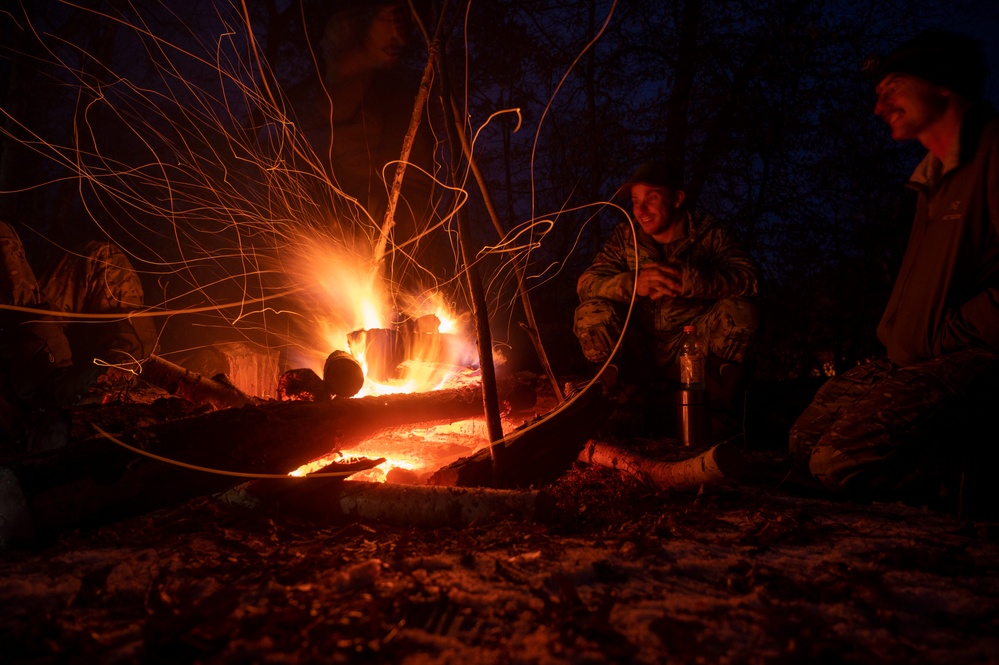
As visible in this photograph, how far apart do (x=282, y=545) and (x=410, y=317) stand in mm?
3610

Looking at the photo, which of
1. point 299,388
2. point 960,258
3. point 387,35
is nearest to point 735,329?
point 960,258

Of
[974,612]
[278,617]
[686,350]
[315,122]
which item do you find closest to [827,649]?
[974,612]

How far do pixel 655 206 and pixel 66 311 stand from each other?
7057 mm

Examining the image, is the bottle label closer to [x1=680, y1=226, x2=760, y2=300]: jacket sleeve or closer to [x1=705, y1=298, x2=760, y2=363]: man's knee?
[x1=705, y1=298, x2=760, y2=363]: man's knee

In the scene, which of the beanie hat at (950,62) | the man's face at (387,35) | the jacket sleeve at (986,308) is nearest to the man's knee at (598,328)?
the jacket sleeve at (986,308)

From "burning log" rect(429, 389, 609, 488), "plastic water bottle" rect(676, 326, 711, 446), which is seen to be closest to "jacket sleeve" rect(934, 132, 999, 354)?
"plastic water bottle" rect(676, 326, 711, 446)

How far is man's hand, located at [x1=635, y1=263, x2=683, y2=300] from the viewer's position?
4340 mm

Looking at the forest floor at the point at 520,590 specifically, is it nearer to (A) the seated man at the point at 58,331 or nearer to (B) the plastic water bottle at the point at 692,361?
(B) the plastic water bottle at the point at 692,361

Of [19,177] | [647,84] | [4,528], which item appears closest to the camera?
[4,528]

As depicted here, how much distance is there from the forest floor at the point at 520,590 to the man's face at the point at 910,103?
2206mm

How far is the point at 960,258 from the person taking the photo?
2.94 metres

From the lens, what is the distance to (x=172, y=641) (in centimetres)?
152

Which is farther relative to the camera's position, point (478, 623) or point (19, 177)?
point (19, 177)

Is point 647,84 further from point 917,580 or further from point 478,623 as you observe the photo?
point 478,623
